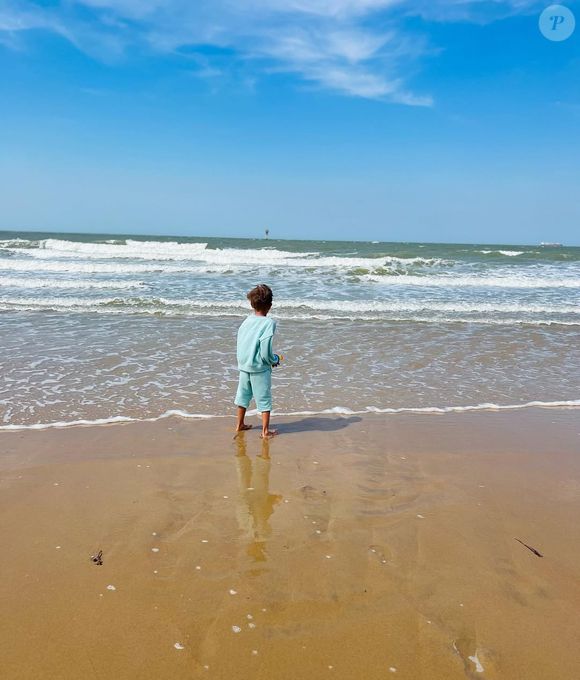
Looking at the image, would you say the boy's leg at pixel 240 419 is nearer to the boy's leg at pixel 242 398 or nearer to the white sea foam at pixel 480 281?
the boy's leg at pixel 242 398

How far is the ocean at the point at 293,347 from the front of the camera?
575cm

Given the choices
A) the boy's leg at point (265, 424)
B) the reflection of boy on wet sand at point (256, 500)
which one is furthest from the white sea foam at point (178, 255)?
the reflection of boy on wet sand at point (256, 500)

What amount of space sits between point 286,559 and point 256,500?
2.38ft

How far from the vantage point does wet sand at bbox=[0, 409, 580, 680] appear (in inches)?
81.0

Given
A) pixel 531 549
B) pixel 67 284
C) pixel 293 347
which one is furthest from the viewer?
pixel 67 284

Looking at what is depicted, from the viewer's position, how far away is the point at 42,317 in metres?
10.8

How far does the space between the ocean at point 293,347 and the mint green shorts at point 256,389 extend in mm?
565

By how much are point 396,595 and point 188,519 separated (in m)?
1.28

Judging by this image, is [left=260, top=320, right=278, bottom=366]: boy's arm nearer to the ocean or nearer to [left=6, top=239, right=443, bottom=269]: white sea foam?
the ocean

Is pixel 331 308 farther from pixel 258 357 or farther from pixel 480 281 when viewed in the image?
pixel 480 281

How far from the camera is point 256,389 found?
15.8 ft

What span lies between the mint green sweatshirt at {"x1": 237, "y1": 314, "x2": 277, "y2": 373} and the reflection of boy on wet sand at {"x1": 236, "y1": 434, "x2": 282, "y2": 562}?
0.75 meters

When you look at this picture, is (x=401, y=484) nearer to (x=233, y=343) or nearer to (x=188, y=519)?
(x=188, y=519)

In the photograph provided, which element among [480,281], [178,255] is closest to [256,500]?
[480,281]
